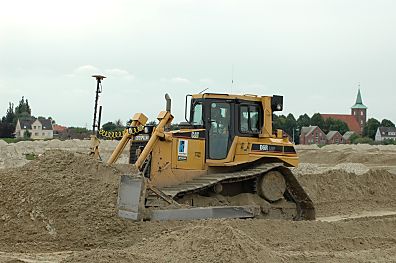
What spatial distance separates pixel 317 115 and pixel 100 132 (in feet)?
319

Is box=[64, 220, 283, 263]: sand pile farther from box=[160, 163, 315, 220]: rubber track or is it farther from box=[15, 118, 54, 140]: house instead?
box=[15, 118, 54, 140]: house

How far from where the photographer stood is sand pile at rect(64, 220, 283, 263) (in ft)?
26.2

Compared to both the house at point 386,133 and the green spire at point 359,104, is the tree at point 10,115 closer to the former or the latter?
the house at point 386,133

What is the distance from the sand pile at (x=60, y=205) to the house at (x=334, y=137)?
298 feet

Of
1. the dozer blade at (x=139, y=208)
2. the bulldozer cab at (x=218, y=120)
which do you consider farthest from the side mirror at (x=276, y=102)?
the dozer blade at (x=139, y=208)

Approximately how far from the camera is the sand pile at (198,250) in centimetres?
798

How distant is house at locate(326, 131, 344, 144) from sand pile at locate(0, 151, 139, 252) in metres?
90.8

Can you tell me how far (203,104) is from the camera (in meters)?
13.4

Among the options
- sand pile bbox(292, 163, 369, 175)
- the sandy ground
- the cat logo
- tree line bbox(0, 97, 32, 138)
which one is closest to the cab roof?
the cat logo

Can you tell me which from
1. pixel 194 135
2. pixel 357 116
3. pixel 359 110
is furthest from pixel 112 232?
pixel 359 110

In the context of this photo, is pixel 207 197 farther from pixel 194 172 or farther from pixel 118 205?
pixel 118 205

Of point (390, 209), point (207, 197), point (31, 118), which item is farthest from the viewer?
point (31, 118)

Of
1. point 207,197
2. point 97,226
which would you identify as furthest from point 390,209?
point 97,226

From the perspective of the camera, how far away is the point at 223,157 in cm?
1352
